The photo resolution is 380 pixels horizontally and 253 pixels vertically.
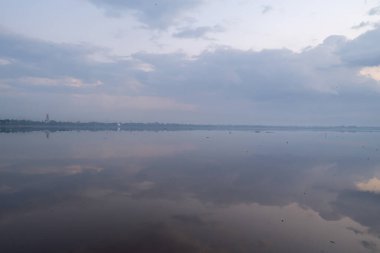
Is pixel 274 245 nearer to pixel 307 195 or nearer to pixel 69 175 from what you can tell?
pixel 307 195

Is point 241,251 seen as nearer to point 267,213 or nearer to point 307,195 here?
point 267,213

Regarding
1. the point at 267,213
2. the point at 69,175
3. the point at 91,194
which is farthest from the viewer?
the point at 69,175

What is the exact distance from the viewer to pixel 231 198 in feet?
67.9

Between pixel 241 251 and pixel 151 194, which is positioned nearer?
pixel 241 251

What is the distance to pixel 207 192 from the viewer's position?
22.1m

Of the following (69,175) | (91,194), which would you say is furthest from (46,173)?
(91,194)

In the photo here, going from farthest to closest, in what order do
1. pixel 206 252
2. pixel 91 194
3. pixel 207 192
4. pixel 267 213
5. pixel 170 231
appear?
pixel 207 192 → pixel 91 194 → pixel 267 213 → pixel 170 231 → pixel 206 252

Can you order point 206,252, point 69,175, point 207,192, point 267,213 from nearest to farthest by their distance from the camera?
point 206,252
point 267,213
point 207,192
point 69,175

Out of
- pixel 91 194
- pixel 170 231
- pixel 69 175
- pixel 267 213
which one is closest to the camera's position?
pixel 170 231

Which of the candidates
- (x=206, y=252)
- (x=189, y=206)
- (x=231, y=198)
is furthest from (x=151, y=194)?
Result: (x=206, y=252)

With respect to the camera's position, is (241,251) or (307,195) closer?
(241,251)

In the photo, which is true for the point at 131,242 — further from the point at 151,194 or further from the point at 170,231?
the point at 151,194

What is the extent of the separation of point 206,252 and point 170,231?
99.4 inches

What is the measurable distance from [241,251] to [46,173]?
2162cm
